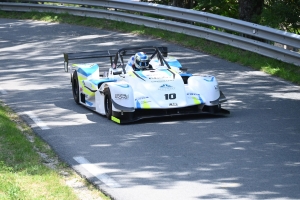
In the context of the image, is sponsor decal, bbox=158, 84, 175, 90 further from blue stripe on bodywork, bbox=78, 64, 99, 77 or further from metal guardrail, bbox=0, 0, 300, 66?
metal guardrail, bbox=0, 0, 300, 66

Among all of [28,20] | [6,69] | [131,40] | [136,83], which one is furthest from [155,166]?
[28,20]

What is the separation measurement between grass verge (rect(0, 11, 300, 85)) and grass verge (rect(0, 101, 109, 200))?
20.2 feet

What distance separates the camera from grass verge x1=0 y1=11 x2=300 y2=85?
15386mm

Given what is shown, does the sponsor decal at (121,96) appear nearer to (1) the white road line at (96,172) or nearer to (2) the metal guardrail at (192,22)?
(1) the white road line at (96,172)

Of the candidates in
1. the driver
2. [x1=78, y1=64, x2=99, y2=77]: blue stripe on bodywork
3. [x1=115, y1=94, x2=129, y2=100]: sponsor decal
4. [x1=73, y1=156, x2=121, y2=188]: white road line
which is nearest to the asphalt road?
[x1=73, y1=156, x2=121, y2=188]: white road line

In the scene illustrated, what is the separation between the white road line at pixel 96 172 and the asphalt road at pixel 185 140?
0.04ft

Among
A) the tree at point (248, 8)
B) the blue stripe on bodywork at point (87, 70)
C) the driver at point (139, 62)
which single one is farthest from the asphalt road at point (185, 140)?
the tree at point (248, 8)

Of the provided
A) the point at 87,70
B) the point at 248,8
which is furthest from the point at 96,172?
the point at 248,8

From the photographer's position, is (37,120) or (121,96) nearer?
(121,96)

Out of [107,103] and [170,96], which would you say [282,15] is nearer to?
[170,96]

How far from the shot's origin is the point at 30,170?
8.47 meters

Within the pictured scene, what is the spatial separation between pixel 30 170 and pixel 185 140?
2.46 metres

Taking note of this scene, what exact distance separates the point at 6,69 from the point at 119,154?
848cm

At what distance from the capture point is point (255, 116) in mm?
11578
